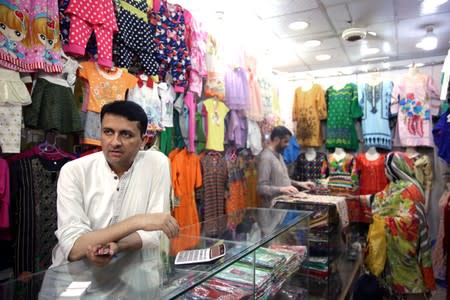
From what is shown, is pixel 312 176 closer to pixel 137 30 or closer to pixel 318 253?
pixel 318 253

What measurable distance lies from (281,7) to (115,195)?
9.67 feet

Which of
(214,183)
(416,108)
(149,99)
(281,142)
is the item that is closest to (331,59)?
(416,108)

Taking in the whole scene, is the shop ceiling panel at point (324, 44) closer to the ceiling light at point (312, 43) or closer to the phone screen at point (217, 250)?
the ceiling light at point (312, 43)

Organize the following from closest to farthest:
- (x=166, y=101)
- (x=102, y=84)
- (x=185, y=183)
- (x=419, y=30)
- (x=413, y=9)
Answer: (x=102, y=84) → (x=166, y=101) → (x=185, y=183) → (x=413, y=9) → (x=419, y=30)

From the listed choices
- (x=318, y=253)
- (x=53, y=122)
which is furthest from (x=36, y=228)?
(x=318, y=253)

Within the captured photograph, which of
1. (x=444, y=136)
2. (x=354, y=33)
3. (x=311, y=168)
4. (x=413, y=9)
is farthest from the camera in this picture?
(x=311, y=168)

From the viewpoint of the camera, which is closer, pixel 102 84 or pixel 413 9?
pixel 102 84

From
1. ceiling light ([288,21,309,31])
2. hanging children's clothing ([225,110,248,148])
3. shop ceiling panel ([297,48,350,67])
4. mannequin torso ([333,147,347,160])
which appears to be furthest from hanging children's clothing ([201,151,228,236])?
shop ceiling panel ([297,48,350,67])

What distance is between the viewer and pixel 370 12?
144 inches

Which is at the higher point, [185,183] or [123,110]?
[123,110]

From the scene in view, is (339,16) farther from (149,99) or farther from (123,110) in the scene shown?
(123,110)

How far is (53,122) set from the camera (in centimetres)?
208

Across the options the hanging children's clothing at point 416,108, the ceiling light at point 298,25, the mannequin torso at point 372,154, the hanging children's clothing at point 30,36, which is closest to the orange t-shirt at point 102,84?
the hanging children's clothing at point 30,36

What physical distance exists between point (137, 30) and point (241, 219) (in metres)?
1.76
